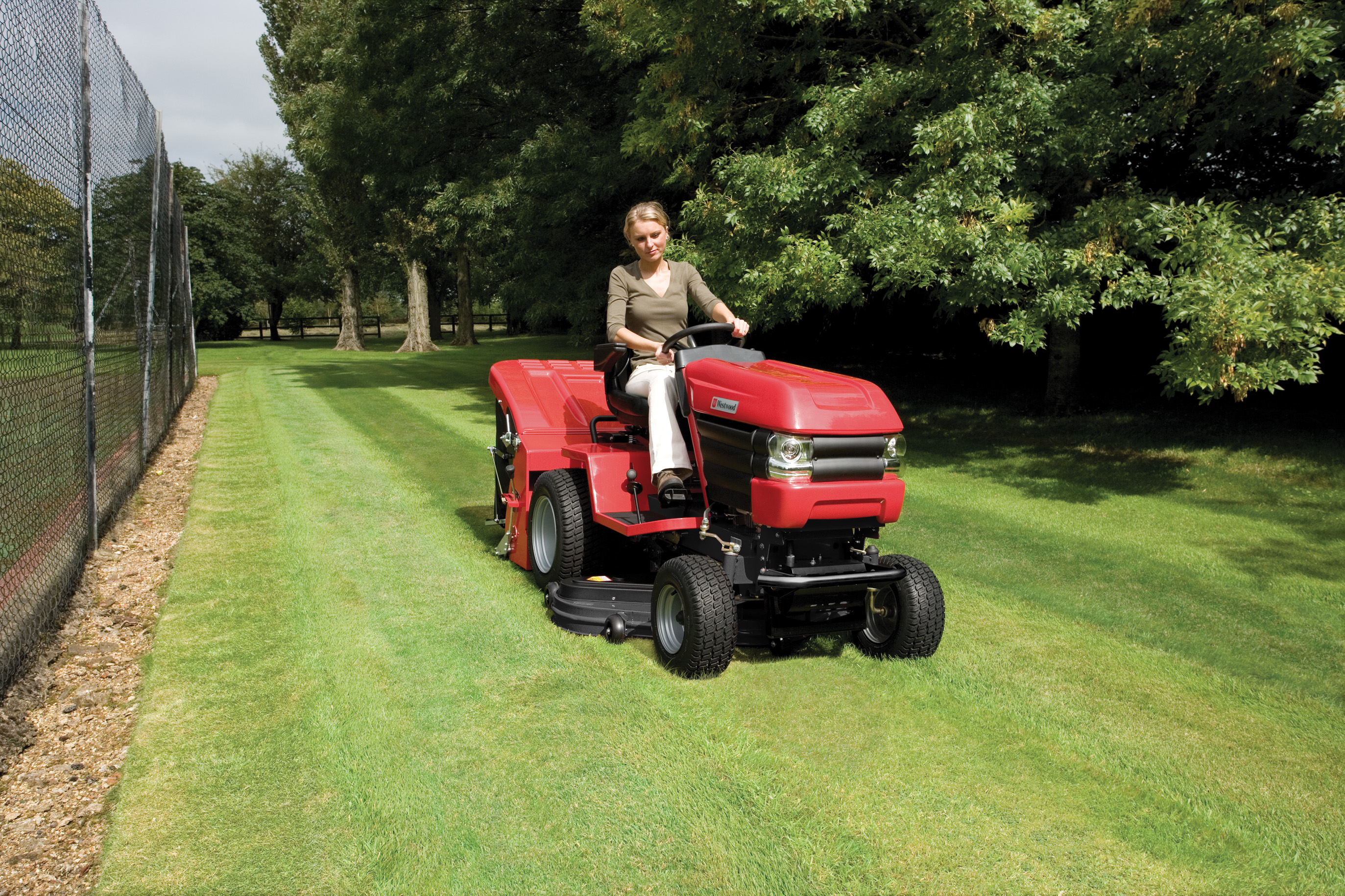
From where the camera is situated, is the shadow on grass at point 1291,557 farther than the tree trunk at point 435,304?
No

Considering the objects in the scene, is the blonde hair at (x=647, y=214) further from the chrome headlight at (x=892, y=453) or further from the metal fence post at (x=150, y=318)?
the metal fence post at (x=150, y=318)

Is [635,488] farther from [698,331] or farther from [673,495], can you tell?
[698,331]

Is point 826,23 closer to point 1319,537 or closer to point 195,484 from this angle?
point 1319,537

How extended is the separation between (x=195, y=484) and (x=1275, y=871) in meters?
8.08

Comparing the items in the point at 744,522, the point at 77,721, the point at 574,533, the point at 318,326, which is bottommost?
the point at 77,721

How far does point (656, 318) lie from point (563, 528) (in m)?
1.18

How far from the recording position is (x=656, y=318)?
4.93 m

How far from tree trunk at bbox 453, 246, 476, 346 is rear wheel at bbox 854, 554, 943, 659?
28391 mm

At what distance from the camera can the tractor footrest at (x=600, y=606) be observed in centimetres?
454

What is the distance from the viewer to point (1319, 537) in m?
7.07

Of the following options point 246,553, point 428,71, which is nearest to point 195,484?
point 246,553

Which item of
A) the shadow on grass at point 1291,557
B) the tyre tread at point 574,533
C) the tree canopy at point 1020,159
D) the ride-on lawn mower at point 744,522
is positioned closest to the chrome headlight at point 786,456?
the ride-on lawn mower at point 744,522

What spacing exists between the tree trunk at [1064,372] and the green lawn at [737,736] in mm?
5209

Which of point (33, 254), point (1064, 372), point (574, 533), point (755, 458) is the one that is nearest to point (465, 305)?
point (1064, 372)
